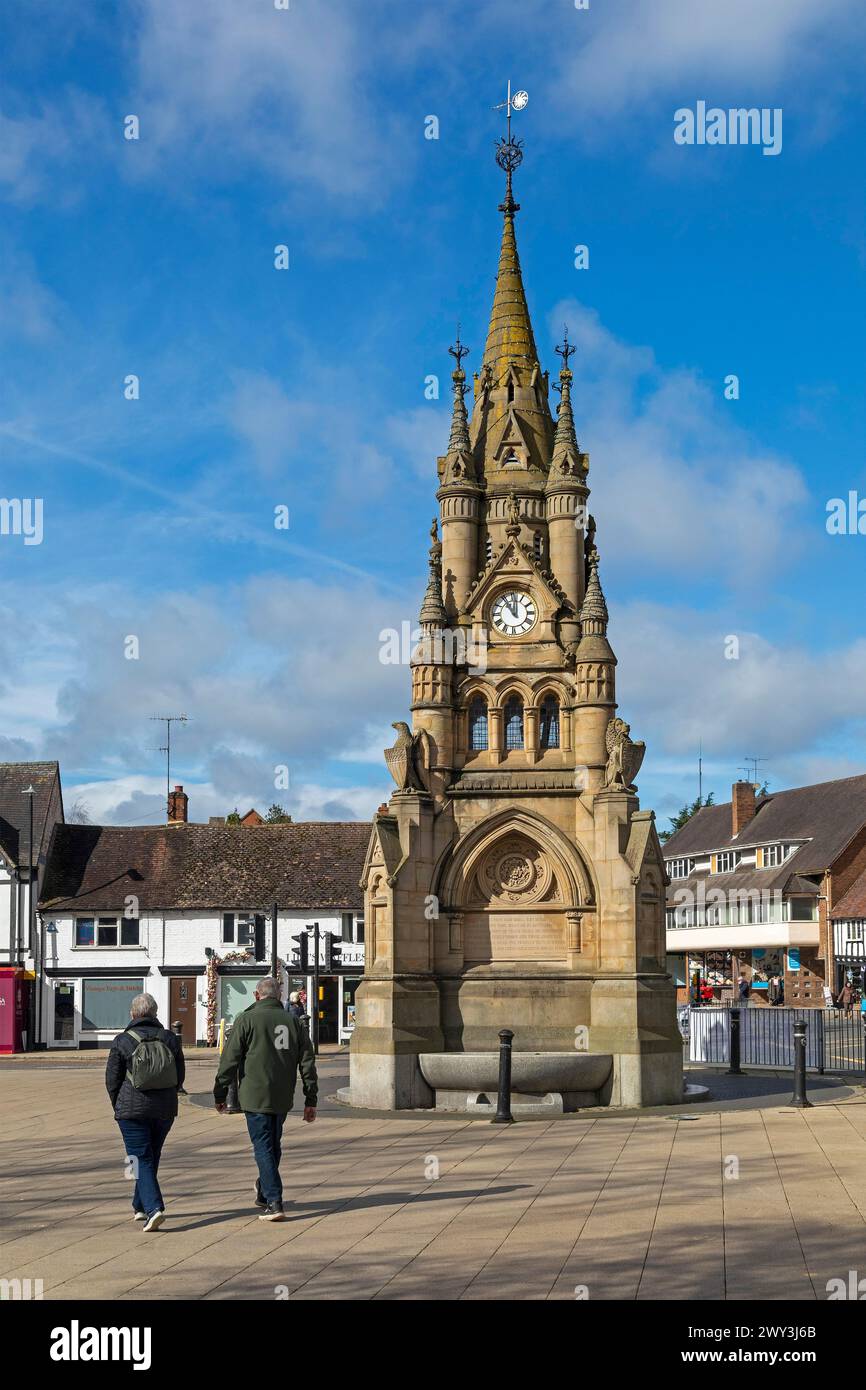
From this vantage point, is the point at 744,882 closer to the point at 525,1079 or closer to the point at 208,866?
the point at 208,866

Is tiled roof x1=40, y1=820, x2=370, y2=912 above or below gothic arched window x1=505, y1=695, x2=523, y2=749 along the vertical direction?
below

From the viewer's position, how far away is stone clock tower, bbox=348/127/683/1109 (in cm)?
2205

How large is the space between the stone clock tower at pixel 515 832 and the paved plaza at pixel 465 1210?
2.13m

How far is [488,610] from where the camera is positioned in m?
24.2

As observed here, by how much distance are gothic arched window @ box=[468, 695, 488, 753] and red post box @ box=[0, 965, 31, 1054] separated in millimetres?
23278

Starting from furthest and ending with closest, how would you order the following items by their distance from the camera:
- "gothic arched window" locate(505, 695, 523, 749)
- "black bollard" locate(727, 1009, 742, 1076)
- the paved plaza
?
1. "black bollard" locate(727, 1009, 742, 1076)
2. "gothic arched window" locate(505, 695, 523, 749)
3. the paved plaza

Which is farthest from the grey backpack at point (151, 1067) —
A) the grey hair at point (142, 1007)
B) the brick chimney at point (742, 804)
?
the brick chimney at point (742, 804)

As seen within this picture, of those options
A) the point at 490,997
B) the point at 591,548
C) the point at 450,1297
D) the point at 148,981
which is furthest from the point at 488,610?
the point at 148,981

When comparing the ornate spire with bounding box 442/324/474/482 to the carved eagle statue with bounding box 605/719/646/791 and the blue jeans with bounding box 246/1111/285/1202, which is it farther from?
the blue jeans with bounding box 246/1111/285/1202

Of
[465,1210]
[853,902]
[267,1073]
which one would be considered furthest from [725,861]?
[267,1073]

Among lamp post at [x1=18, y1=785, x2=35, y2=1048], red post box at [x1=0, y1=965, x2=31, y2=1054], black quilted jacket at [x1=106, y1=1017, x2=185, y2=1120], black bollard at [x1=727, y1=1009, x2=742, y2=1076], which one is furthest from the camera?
lamp post at [x1=18, y1=785, x2=35, y2=1048]

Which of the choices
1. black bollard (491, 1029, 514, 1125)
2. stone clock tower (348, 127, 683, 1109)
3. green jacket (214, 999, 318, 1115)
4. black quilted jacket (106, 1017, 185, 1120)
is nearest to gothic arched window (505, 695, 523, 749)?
stone clock tower (348, 127, 683, 1109)

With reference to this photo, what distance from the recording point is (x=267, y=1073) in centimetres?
1168

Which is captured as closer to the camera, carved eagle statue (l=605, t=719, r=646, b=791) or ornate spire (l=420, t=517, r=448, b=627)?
carved eagle statue (l=605, t=719, r=646, b=791)
